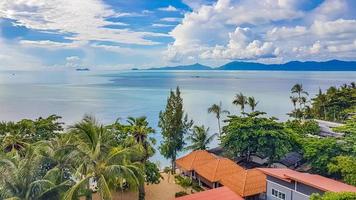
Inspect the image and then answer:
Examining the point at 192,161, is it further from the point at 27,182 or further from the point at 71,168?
the point at 27,182

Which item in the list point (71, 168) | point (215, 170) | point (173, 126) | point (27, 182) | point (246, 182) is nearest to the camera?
point (27, 182)

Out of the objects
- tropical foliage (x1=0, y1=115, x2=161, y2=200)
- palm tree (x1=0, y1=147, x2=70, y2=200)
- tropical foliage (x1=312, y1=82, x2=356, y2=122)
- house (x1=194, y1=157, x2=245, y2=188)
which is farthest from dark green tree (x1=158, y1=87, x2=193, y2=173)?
tropical foliage (x1=312, y1=82, x2=356, y2=122)

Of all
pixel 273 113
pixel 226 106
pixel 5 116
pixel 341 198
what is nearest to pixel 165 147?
pixel 341 198

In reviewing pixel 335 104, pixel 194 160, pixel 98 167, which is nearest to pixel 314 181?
pixel 194 160

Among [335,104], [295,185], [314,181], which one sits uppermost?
[335,104]

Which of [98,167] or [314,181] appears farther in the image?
[314,181]

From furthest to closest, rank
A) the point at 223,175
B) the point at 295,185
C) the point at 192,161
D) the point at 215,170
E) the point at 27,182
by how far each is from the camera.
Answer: the point at 192,161 < the point at 215,170 < the point at 223,175 < the point at 295,185 < the point at 27,182

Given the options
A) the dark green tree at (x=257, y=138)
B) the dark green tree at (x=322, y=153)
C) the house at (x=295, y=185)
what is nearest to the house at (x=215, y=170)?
the dark green tree at (x=257, y=138)
